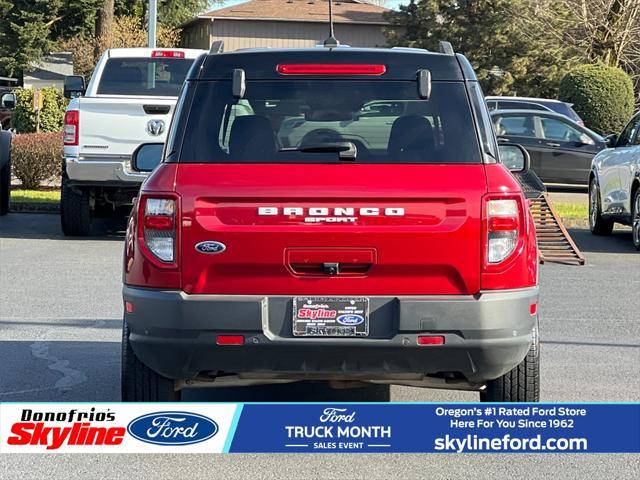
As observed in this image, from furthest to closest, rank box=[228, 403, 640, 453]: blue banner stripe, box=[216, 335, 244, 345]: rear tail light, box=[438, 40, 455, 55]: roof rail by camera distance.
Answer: box=[438, 40, 455, 55]: roof rail
box=[216, 335, 244, 345]: rear tail light
box=[228, 403, 640, 453]: blue banner stripe

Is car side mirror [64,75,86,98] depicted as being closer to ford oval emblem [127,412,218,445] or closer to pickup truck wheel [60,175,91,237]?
pickup truck wheel [60,175,91,237]

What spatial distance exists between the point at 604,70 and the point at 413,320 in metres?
30.7

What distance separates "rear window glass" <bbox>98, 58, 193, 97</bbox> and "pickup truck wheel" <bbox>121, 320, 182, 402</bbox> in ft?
32.2

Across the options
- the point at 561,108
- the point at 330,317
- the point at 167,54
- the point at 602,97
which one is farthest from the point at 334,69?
the point at 602,97

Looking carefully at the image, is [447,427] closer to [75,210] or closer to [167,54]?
[75,210]

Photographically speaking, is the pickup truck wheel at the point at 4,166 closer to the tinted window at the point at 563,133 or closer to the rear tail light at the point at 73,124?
the rear tail light at the point at 73,124

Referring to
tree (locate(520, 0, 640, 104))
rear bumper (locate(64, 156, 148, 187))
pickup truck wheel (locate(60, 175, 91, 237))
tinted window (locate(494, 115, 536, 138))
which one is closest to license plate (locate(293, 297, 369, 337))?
rear bumper (locate(64, 156, 148, 187))

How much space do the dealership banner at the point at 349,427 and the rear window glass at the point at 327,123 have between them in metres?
1.37

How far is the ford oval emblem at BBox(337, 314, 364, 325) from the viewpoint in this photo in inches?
213

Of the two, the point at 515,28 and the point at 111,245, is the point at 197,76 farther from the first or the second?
the point at 515,28

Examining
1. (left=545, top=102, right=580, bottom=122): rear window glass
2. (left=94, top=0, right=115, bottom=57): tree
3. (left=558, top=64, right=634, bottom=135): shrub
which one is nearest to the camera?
(left=545, top=102, right=580, bottom=122): rear window glass

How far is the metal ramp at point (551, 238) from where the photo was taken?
552 inches

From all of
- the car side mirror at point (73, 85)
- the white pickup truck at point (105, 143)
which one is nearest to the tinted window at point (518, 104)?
the car side mirror at point (73, 85)

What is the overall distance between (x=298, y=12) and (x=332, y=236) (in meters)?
64.9
